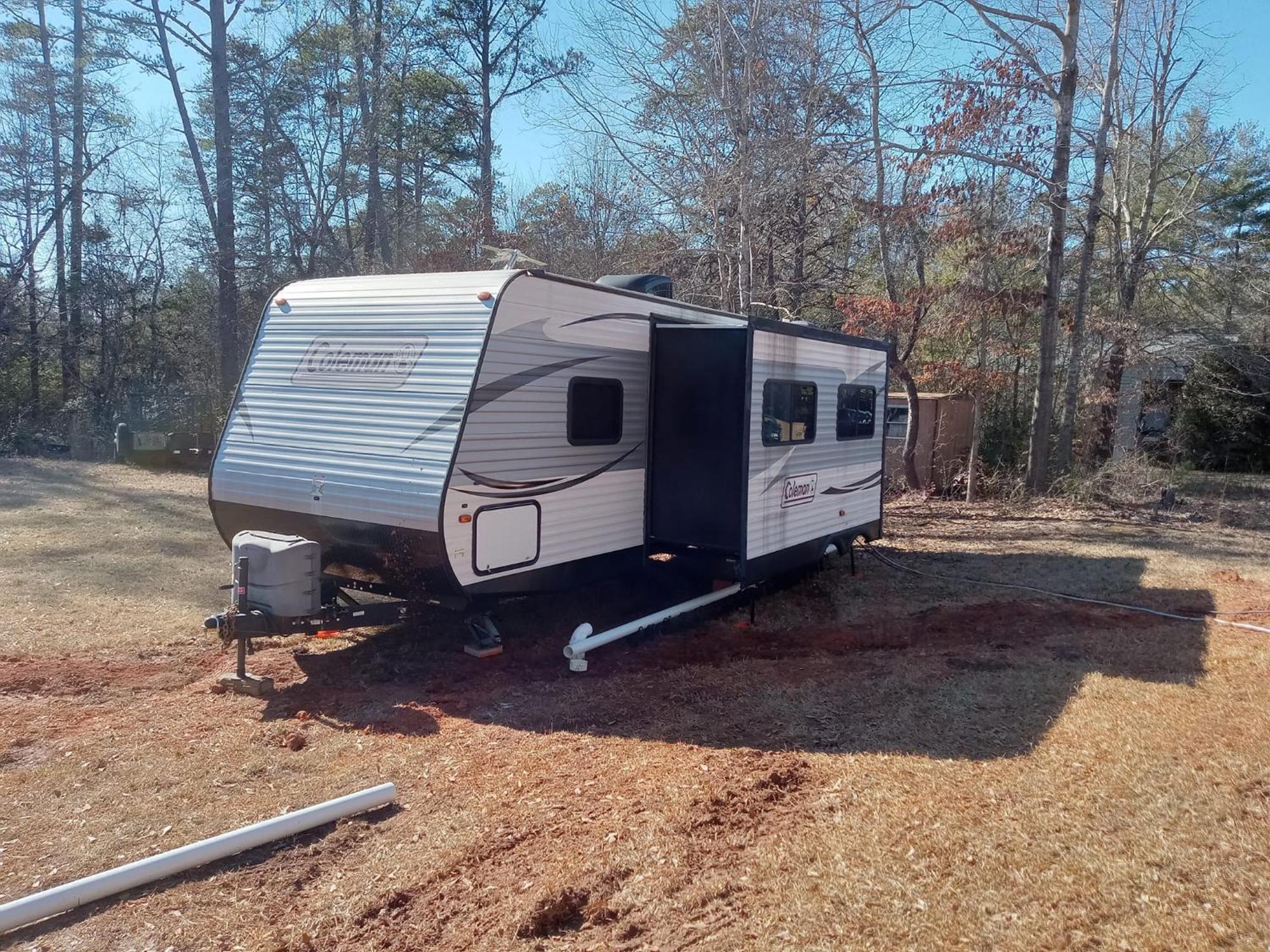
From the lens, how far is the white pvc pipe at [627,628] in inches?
246

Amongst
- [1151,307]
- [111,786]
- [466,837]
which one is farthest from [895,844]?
[1151,307]

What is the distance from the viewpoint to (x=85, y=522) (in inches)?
436

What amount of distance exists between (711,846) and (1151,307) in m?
18.6

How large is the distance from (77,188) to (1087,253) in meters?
23.1

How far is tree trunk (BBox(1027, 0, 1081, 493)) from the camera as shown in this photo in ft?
45.1

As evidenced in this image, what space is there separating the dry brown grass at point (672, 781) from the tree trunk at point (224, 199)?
13389mm

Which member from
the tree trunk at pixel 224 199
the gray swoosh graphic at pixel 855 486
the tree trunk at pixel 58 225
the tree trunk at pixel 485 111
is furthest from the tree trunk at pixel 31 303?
the gray swoosh graphic at pixel 855 486

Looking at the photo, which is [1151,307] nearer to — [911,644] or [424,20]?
[911,644]

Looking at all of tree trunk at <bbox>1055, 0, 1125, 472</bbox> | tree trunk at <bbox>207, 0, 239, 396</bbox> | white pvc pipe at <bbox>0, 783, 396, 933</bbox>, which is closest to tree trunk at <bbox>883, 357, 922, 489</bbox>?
tree trunk at <bbox>1055, 0, 1125, 472</bbox>

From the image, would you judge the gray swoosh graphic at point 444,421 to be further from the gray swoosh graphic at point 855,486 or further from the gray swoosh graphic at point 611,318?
the gray swoosh graphic at point 855,486

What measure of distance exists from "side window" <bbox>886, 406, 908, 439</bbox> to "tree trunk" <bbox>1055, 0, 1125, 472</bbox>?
2542 mm

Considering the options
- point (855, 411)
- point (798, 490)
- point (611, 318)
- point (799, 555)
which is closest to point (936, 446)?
point (855, 411)

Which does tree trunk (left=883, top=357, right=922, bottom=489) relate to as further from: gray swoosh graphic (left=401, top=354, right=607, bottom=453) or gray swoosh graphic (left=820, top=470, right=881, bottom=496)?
gray swoosh graphic (left=401, top=354, right=607, bottom=453)

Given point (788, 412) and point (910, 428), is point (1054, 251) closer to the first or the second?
point (910, 428)
